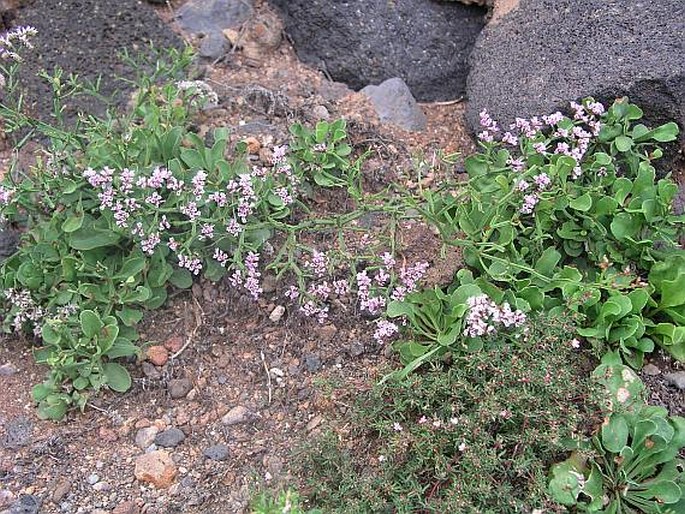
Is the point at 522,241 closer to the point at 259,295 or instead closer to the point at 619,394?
the point at 619,394

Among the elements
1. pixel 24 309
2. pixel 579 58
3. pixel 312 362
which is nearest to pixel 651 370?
pixel 312 362

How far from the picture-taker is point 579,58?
379 cm

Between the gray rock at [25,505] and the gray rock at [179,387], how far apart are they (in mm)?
599

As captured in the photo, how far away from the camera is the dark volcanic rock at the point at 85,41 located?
4.05 meters

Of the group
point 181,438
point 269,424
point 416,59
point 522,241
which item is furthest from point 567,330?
point 416,59

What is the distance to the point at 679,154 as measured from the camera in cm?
369

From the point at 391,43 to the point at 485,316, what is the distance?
1.96 meters

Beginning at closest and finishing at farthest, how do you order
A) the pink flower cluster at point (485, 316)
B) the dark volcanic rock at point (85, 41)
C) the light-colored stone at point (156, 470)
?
the pink flower cluster at point (485, 316) → the light-colored stone at point (156, 470) → the dark volcanic rock at point (85, 41)

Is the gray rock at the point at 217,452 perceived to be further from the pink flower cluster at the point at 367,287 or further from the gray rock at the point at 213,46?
the gray rock at the point at 213,46

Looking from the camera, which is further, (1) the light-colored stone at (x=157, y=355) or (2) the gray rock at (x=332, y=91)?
(2) the gray rock at (x=332, y=91)

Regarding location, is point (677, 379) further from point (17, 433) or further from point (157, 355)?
point (17, 433)

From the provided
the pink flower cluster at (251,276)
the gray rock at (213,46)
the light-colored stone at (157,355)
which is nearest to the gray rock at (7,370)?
the light-colored stone at (157,355)

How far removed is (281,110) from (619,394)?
199 centimetres

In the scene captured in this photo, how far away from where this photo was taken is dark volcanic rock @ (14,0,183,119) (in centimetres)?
405
